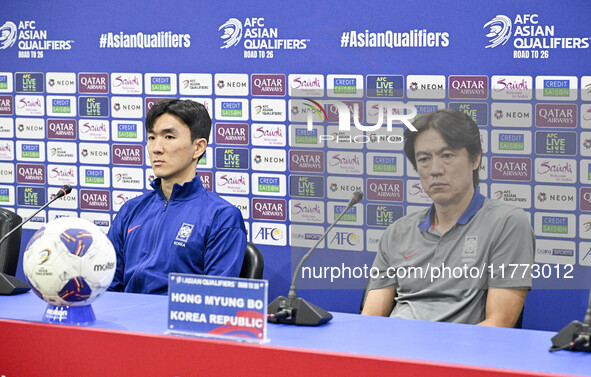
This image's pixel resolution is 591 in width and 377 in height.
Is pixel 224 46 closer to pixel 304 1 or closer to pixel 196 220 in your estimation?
pixel 304 1

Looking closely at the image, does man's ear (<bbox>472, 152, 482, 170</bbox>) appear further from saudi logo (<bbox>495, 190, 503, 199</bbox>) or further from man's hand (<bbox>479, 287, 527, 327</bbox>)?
man's hand (<bbox>479, 287, 527, 327</bbox>)

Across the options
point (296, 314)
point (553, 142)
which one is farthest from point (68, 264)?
point (553, 142)

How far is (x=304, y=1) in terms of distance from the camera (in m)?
3.37

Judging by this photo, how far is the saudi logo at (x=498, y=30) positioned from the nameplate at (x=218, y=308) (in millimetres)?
1972

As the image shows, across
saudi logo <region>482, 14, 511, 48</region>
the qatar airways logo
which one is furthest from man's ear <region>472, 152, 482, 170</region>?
the qatar airways logo

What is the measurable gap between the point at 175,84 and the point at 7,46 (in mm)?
1090

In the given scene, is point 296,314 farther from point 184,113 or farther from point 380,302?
point 184,113

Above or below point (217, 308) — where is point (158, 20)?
above

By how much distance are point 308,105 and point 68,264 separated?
1.05 meters

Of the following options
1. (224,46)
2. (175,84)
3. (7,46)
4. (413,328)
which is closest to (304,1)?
(224,46)

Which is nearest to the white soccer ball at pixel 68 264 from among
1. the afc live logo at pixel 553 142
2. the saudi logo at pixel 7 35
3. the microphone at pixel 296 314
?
the microphone at pixel 296 314

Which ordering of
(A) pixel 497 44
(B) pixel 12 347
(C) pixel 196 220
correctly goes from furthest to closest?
1. (A) pixel 497 44
2. (C) pixel 196 220
3. (B) pixel 12 347

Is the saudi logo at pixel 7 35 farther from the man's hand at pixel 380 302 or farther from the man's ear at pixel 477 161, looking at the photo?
the man's ear at pixel 477 161

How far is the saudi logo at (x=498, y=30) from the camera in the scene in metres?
3.04
